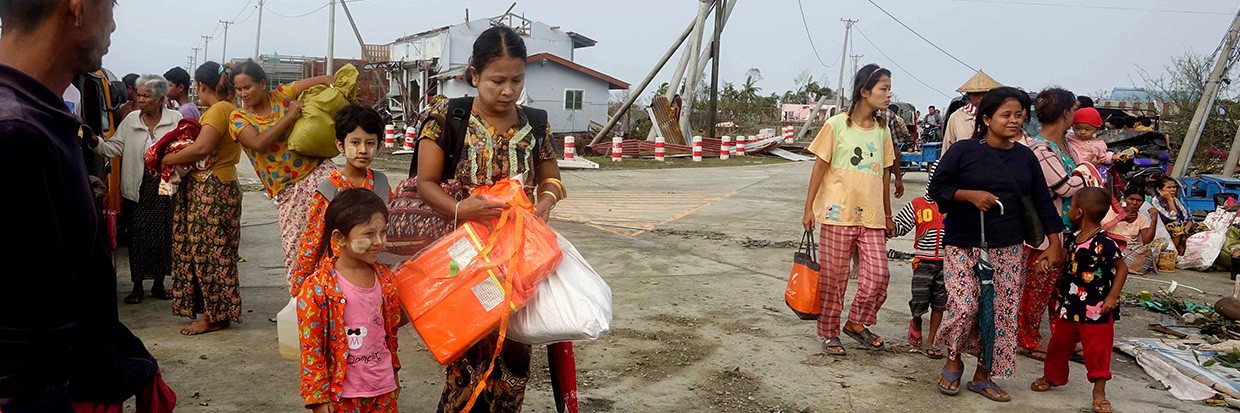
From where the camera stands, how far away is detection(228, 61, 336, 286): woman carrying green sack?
5168mm

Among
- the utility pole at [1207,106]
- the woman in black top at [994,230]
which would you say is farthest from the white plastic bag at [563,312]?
the utility pole at [1207,106]

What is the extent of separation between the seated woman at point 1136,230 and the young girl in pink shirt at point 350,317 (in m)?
5.04

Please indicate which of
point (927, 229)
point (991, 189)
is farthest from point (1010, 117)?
point (927, 229)

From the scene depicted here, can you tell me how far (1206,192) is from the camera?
12.5 m

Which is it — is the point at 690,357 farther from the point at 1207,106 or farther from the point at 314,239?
the point at 1207,106

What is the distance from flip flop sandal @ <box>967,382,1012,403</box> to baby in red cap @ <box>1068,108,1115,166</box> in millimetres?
2284

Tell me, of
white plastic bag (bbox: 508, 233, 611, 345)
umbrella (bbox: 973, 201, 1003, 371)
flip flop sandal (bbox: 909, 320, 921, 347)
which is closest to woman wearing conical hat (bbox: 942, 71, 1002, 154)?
flip flop sandal (bbox: 909, 320, 921, 347)

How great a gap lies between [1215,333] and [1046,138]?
2.01m

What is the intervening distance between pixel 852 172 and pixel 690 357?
1466mm

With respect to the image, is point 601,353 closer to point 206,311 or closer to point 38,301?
point 206,311

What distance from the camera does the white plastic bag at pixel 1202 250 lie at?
31.2 feet

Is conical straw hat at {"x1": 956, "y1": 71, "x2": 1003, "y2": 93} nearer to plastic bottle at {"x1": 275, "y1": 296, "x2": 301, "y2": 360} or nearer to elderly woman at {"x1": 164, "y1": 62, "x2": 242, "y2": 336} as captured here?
elderly woman at {"x1": 164, "y1": 62, "x2": 242, "y2": 336}

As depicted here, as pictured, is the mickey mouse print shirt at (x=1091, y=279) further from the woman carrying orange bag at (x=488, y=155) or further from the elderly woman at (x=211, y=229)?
the elderly woman at (x=211, y=229)

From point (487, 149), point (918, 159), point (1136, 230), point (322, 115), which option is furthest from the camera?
point (918, 159)
